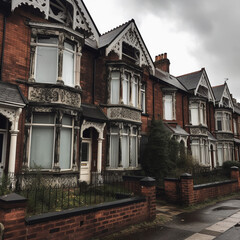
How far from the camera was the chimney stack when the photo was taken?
80.7 feet

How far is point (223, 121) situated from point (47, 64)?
21144 millimetres

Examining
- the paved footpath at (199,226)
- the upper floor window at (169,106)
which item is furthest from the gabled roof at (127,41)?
the paved footpath at (199,226)

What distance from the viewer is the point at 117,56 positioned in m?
14.5

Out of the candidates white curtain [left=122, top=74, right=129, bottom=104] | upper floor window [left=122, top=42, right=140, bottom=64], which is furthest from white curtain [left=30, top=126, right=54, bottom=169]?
upper floor window [left=122, top=42, right=140, bottom=64]

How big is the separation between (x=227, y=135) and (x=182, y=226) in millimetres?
21843

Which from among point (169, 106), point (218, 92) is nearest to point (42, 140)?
point (169, 106)

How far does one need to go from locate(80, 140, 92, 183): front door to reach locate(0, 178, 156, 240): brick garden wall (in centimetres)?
580

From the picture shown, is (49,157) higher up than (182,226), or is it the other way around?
(49,157)

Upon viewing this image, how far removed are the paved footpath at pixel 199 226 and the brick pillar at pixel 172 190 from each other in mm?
601

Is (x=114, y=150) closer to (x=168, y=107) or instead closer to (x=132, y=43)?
(x=132, y=43)

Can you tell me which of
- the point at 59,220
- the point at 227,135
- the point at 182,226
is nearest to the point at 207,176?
the point at 182,226

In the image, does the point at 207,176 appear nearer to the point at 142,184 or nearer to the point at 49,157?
the point at 142,184

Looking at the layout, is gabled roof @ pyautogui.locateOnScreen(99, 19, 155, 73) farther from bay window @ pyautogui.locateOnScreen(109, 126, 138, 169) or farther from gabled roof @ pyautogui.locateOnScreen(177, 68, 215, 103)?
gabled roof @ pyautogui.locateOnScreen(177, 68, 215, 103)

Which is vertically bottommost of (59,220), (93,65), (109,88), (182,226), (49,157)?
(182,226)
